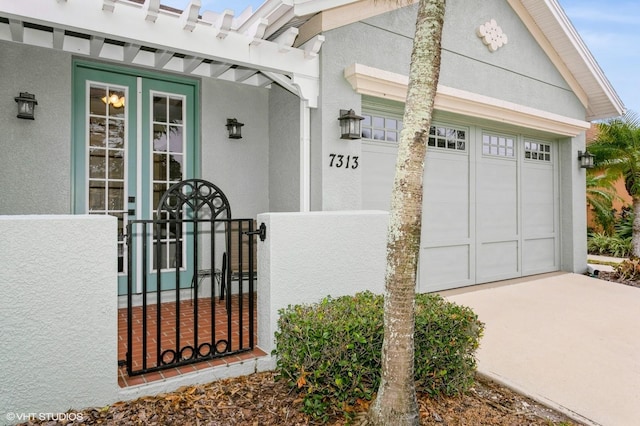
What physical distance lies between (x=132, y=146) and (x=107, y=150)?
30 cm

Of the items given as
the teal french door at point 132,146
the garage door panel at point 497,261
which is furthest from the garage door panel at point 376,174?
the garage door panel at point 497,261

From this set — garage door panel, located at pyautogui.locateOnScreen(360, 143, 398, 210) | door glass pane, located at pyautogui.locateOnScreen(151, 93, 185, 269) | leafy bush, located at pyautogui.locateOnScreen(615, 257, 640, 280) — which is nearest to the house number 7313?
garage door panel, located at pyautogui.locateOnScreen(360, 143, 398, 210)

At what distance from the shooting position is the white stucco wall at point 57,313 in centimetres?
266

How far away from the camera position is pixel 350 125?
16.6 feet

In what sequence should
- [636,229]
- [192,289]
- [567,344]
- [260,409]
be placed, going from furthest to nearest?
[636,229] → [192,289] → [567,344] → [260,409]

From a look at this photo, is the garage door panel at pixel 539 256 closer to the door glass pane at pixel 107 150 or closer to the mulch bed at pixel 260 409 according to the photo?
the mulch bed at pixel 260 409

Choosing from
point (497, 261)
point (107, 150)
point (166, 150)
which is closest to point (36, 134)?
point (107, 150)

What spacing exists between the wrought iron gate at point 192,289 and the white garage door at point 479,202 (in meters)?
2.30

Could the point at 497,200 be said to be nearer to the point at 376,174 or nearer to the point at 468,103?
the point at 468,103

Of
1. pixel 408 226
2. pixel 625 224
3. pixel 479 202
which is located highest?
pixel 479 202

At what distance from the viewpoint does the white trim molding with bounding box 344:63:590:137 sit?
5.32 meters

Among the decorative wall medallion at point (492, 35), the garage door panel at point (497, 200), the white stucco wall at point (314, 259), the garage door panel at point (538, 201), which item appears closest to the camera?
the white stucco wall at point (314, 259)

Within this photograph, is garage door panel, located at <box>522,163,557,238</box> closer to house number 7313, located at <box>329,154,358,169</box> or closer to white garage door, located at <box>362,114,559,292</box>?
white garage door, located at <box>362,114,559,292</box>

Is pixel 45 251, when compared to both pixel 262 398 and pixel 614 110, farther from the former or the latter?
pixel 614 110
